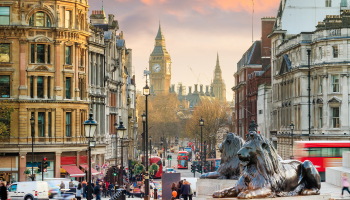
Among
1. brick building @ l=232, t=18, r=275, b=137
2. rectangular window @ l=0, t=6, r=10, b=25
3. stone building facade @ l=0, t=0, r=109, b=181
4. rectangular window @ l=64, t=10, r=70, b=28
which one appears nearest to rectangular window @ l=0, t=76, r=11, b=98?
stone building facade @ l=0, t=0, r=109, b=181

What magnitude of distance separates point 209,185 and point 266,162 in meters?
5.85

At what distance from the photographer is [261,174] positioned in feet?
52.6

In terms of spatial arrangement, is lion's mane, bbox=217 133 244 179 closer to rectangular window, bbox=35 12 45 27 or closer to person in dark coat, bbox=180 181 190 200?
person in dark coat, bbox=180 181 190 200

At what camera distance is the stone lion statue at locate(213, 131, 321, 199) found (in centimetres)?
1589

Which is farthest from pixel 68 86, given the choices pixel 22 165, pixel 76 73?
pixel 22 165

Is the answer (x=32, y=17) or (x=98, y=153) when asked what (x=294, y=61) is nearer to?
(x=98, y=153)

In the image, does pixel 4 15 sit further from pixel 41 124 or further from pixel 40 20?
pixel 41 124


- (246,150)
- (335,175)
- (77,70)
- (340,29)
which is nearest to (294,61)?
(340,29)

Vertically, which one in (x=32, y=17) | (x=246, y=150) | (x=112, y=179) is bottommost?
(x=112, y=179)

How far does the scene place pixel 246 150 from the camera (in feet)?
52.4

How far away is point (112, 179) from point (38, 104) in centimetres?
1830

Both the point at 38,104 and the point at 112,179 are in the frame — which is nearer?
the point at 38,104

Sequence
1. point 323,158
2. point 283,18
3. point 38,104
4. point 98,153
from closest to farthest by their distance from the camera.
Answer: point 323,158, point 38,104, point 98,153, point 283,18

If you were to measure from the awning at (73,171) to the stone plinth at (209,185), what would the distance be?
29643mm
